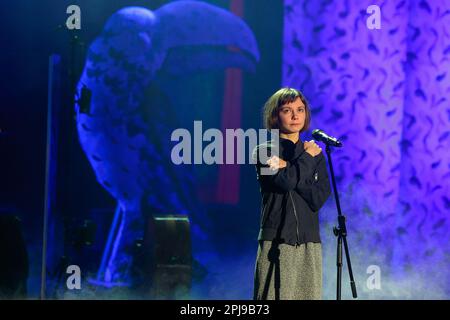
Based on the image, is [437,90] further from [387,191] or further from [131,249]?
[131,249]

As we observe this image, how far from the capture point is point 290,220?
9.63 ft

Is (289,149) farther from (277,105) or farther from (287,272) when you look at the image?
(287,272)

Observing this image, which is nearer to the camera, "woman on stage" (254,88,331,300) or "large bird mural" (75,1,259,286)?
"woman on stage" (254,88,331,300)

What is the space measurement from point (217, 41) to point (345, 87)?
40.8 inches

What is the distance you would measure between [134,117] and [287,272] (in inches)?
93.2

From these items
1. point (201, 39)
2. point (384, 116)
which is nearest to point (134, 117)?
point (201, 39)

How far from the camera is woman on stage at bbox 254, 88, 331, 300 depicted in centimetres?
292

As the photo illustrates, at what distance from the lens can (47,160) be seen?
4.79 meters

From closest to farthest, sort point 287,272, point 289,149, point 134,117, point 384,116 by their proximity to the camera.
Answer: point 287,272 → point 289,149 → point 134,117 → point 384,116

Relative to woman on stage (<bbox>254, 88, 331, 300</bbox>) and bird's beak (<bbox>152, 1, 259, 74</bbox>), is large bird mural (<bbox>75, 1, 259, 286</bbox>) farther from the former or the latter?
woman on stage (<bbox>254, 88, 331, 300</bbox>)

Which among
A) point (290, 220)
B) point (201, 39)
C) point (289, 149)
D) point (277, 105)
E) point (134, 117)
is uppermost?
point (201, 39)

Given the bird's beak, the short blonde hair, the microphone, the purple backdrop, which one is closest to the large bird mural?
the bird's beak

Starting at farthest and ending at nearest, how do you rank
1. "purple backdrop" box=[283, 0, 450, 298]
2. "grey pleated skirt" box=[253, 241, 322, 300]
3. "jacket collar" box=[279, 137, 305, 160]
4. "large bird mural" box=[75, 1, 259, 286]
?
"purple backdrop" box=[283, 0, 450, 298]
"large bird mural" box=[75, 1, 259, 286]
"jacket collar" box=[279, 137, 305, 160]
"grey pleated skirt" box=[253, 241, 322, 300]

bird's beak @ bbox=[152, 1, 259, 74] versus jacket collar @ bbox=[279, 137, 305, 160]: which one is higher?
bird's beak @ bbox=[152, 1, 259, 74]
